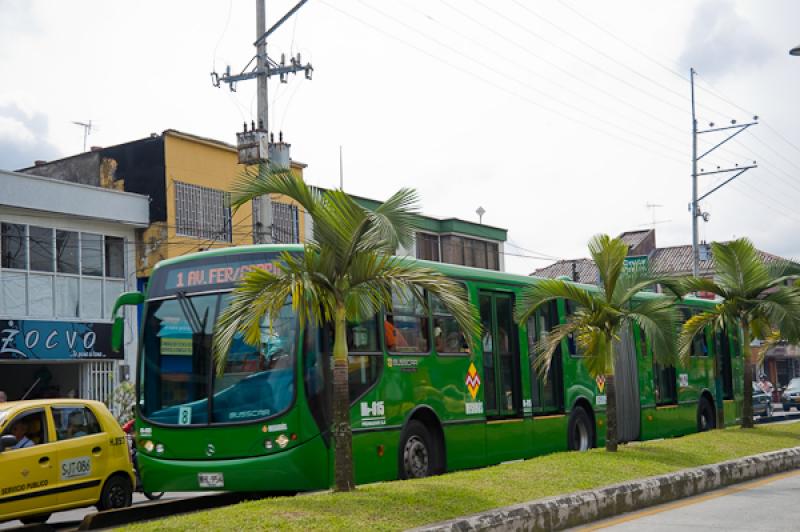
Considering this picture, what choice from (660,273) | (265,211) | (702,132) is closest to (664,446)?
(660,273)

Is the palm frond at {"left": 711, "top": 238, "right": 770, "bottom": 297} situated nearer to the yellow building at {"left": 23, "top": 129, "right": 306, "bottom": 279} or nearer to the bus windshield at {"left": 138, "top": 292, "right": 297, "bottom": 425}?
the bus windshield at {"left": 138, "top": 292, "right": 297, "bottom": 425}

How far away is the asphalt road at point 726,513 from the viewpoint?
10250mm

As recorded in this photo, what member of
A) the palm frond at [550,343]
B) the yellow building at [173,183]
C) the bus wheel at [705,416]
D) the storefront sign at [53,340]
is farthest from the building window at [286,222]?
the palm frond at [550,343]

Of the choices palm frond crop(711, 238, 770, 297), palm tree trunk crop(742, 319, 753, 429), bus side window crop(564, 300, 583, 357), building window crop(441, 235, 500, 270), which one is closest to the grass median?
bus side window crop(564, 300, 583, 357)

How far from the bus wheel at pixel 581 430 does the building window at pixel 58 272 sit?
15.7 m

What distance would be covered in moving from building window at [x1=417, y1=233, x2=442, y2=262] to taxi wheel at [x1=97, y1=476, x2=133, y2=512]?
31.0 m

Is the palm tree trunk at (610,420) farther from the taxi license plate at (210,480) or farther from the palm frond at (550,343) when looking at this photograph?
the taxi license plate at (210,480)

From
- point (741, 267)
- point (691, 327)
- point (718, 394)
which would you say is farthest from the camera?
point (718, 394)

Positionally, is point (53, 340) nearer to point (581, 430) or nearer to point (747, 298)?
point (581, 430)

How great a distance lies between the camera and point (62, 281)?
2894 centimetres

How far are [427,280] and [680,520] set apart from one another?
11.7 feet

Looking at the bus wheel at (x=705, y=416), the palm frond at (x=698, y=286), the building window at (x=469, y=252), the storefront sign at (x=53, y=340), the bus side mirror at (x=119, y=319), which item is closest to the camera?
the bus side mirror at (x=119, y=319)

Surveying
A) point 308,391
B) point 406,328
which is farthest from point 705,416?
point 308,391

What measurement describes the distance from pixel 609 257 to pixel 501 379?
8.19 ft
